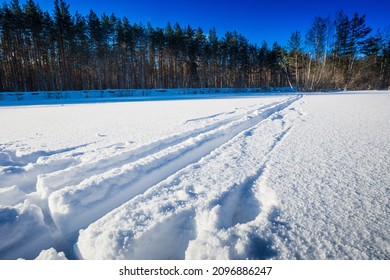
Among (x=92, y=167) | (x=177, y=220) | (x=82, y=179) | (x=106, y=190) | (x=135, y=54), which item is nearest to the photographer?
(x=177, y=220)

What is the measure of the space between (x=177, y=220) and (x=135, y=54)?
117 feet

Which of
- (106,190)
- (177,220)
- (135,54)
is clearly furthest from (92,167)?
(135,54)

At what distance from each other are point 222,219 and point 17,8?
121 ft

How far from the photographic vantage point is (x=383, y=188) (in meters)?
1.44

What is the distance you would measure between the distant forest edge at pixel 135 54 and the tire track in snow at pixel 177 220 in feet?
93.8

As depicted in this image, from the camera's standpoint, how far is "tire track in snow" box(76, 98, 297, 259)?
0.99 m

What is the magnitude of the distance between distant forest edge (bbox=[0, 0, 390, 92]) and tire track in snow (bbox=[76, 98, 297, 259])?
2859 centimetres

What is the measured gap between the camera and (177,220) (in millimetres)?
1178

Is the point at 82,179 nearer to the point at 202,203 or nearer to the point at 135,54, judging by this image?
the point at 202,203

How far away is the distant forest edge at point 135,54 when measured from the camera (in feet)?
78.8

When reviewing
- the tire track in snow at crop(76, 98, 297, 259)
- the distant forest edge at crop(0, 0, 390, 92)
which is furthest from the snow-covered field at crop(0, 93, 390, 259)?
the distant forest edge at crop(0, 0, 390, 92)

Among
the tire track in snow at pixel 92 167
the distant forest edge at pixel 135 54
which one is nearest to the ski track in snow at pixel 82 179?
the tire track in snow at pixel 92 167

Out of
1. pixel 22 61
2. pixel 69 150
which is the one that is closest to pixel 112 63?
pixel 22 61
